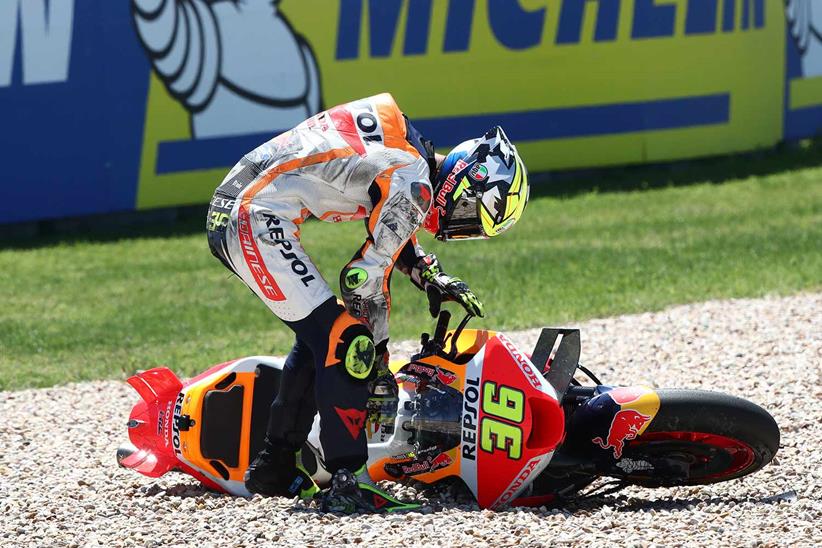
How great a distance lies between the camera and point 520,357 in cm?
495

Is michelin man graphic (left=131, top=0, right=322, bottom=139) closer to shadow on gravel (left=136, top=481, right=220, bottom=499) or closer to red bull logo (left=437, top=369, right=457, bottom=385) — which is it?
shadow on gravel (left=136, top=481, right=220, bottom=499)

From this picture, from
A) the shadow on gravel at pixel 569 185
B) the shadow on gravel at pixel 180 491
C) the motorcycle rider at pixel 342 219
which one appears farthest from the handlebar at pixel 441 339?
the shadow on gravel at pixel 569 185

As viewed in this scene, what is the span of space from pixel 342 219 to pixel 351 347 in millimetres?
599

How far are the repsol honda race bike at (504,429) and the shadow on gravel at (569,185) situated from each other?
8614 millimetres

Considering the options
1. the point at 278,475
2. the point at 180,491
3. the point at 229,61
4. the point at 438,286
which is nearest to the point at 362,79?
the point at 229,61

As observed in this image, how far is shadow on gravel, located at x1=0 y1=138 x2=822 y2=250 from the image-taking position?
1375 cm

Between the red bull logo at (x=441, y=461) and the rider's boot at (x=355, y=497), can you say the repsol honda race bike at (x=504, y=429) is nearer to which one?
the red bull logo at (x=441, y=461)

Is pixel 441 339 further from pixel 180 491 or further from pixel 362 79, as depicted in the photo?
pixel 362 79

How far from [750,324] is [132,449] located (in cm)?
435

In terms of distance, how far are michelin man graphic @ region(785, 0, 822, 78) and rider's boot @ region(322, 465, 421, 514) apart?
13.9m

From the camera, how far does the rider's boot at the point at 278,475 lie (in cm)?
499

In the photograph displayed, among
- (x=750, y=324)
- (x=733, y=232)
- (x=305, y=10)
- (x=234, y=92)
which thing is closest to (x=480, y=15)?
(x=305, y=10)

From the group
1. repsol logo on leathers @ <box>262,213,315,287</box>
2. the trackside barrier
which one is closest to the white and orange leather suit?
repsol logo on leathers @ <box>262,213,315,287</box>

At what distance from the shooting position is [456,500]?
507 cm
